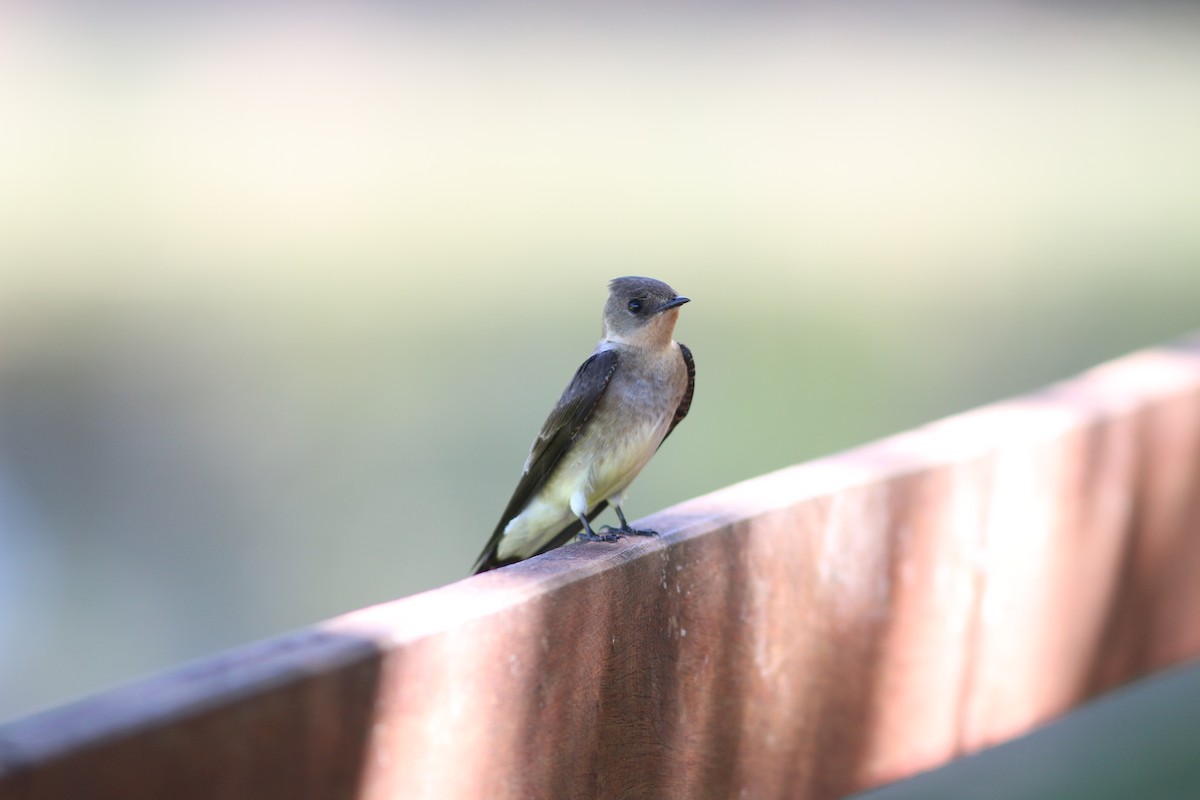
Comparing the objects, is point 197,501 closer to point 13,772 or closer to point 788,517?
point 788,517

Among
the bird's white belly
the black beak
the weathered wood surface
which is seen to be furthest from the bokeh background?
the weathered wood surface

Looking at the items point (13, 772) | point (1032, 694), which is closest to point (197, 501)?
point (1032, 694)

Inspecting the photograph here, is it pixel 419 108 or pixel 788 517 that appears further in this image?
pixel 419 108

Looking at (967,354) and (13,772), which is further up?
(13,772)

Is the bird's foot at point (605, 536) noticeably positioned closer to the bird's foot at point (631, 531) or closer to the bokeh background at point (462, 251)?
the bird's foot at point (631, 531)

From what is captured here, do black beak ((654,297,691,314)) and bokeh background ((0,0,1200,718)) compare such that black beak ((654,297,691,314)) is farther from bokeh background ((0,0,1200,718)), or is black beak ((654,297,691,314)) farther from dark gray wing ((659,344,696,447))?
bokeh background ((0,0,1200,718))
